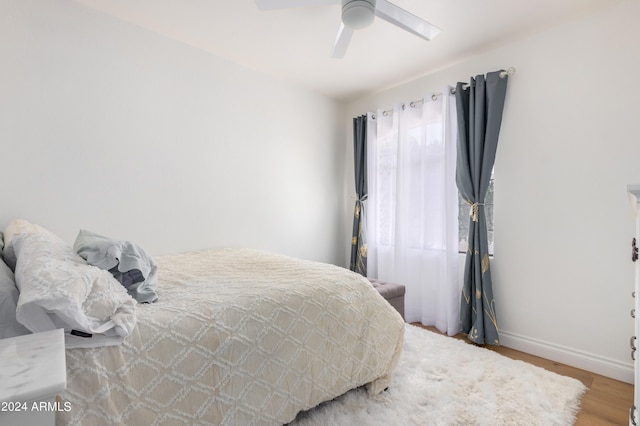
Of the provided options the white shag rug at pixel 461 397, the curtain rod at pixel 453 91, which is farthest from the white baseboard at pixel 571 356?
the curtain rod at pixel 453 91

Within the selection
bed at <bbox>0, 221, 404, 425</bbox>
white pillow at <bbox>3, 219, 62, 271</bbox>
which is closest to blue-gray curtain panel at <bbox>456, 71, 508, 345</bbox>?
bed at <bbox>0, 221, 404, 425</bbox>

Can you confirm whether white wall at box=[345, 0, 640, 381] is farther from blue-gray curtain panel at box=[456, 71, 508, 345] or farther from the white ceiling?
the white ceiling

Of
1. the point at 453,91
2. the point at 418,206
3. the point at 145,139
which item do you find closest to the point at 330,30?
the point at 453,91

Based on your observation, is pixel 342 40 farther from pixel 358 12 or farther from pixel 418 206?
pixel 418 206

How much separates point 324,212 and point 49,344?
334 cm

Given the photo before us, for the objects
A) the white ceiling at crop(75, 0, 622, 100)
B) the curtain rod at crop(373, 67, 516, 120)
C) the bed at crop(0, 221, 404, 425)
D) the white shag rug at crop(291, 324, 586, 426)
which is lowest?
the white shag rug at crop(291, 324, 586, 426)

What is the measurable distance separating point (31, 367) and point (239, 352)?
870mm

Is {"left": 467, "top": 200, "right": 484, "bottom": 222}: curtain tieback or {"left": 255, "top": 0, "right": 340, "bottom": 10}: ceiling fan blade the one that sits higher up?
{"left": 255, "top": 0, "right": 340, "bottom": 10}: ceiling fan blade

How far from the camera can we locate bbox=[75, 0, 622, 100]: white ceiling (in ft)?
7.04

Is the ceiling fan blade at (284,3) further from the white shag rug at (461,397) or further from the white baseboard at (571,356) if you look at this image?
the white baseboard at (571,356)

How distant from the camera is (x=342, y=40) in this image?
2.07 metres

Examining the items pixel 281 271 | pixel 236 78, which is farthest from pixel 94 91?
pixel 281 271

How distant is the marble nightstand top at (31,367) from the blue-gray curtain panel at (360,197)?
10.8 ft

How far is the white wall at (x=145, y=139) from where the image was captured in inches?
79.4
